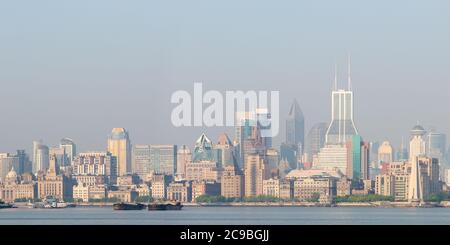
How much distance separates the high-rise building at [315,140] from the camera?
4712 centimetres

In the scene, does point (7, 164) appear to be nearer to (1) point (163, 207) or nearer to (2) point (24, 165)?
(2) point (24, 165)

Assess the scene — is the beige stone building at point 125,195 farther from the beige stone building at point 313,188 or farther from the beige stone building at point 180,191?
the beige stone building at point 313,188

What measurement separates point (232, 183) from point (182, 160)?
31.6 ft

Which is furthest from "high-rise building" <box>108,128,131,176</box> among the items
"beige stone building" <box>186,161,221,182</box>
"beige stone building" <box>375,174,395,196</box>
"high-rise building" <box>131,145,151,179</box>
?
"beige stone building" <box>375,174,395,196</box>

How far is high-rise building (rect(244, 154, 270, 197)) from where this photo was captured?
59344 millimetres

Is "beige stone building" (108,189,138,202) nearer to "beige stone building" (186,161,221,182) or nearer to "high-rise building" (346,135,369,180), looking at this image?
"beige stone building" (186,161,221,182)

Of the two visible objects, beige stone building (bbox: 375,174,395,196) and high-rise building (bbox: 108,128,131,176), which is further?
beige stone building (bbox: 375,174,395,196)

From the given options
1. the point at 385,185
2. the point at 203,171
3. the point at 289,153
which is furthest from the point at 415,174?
the point at 203,171

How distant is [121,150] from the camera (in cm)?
4812

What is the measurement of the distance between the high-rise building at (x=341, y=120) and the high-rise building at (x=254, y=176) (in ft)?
13.5

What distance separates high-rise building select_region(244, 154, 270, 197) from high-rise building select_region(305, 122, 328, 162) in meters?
2.21
